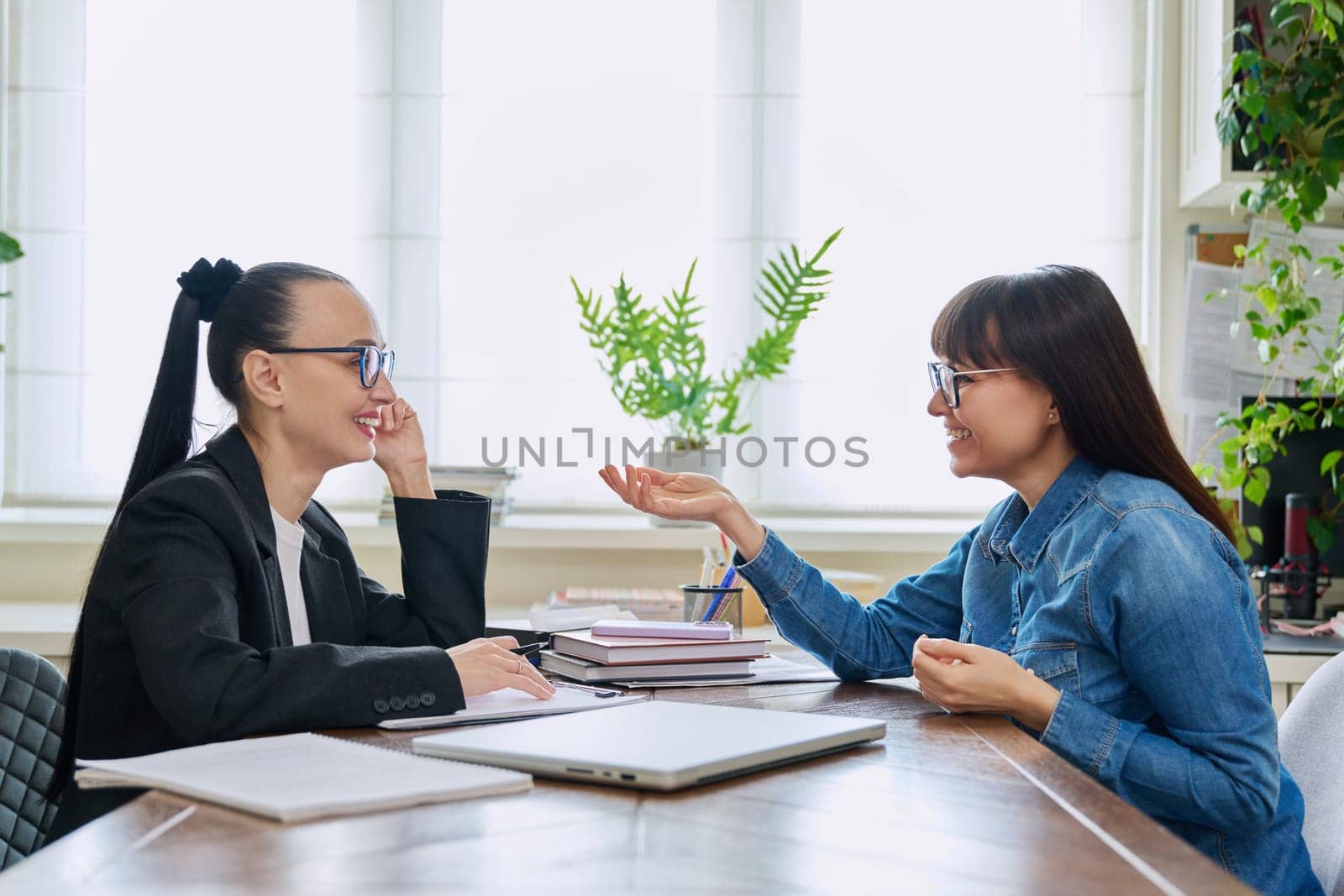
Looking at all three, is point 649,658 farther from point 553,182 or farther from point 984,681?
point 553,182

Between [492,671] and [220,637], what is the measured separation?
25 centimetres

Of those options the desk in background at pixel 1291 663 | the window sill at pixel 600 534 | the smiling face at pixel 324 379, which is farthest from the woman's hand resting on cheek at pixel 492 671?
the window sill at pixel 600 534

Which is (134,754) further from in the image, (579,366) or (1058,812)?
(579,366)

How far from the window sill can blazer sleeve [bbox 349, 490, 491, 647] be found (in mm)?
1157

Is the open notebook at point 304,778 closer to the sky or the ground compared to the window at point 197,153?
closer to the ground

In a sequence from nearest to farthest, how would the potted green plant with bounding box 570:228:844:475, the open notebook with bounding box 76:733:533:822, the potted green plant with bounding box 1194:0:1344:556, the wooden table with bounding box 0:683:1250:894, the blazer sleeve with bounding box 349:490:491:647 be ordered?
the wooden table with bounding box 0:683:1250:894
the open notebook with bounding box 76:733:533:822
the blazer sleeve with bounding box 349:490:491:647
the potted green plant with bounding box 1194:0:1344:556
the potted green plant with bounding box 570:228:844:475

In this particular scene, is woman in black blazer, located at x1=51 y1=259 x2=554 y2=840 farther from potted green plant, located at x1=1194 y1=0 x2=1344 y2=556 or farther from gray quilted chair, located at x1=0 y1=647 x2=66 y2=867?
potted green plant, located at x1=1194 y1=0 x2=1344 y2=556

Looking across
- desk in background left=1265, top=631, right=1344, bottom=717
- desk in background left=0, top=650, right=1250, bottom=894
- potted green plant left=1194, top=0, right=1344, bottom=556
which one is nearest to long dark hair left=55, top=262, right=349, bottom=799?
desk in background left=0, top=650, right=1250, bottom=894

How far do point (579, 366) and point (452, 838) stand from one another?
2.29 meters

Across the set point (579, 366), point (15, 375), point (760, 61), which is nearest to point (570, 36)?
point (760, 61)

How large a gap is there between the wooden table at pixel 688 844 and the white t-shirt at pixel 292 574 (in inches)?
27.1

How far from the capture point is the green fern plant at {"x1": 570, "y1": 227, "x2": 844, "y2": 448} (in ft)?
9.04

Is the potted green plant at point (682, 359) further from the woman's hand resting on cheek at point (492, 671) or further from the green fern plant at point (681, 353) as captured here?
the woman's hand resting on cheek at point (492, 671)

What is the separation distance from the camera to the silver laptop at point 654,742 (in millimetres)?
892
